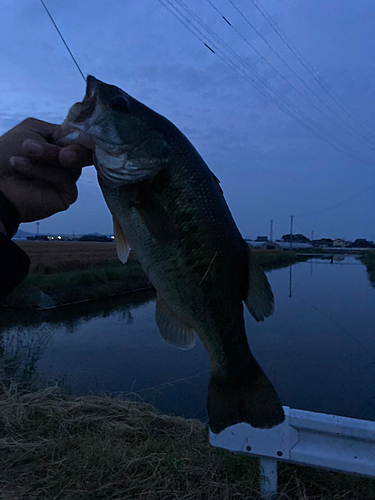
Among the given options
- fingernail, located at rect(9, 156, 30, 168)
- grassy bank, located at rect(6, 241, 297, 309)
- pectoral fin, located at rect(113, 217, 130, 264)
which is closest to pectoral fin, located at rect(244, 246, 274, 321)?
pectoral fin, located at rect(113, 217, 130, 264)

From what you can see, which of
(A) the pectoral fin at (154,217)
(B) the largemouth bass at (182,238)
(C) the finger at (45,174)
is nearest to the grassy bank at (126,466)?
(B) the largemouth bass at (182,238)

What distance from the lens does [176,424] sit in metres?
5.05

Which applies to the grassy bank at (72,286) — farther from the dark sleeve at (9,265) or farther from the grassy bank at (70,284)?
the dark sleeve at (9,265)

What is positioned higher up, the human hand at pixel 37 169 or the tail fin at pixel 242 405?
the human hand at pixel 37 169

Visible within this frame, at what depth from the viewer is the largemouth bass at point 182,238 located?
229 centimetres

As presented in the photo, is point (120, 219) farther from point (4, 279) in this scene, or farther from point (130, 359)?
point (130, 359)

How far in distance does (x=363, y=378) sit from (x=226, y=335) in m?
8.04

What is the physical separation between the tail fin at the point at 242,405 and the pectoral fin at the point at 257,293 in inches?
17.5

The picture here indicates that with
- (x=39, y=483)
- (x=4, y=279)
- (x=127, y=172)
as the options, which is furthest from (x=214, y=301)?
(x=39, y=483)

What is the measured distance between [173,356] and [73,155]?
8626 millimetres

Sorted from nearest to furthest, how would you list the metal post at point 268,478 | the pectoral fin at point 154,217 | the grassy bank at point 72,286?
the pectoral fin at point 154,217, the metal post at point 268,478, the grassy bank at point 72,286

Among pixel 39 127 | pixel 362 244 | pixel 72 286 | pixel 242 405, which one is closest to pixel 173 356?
pixel 242 405

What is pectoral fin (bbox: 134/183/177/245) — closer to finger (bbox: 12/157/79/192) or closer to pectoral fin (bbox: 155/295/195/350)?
pectoral fin (bbox: 155/295/195/350)

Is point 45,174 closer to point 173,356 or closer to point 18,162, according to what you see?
point 18,162
